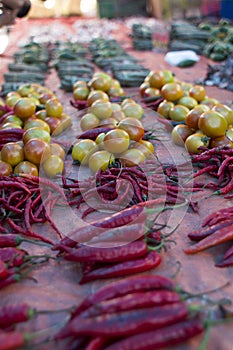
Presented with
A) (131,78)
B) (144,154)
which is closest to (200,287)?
(144,154)

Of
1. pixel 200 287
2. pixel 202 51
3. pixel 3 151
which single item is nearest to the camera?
pixel 200 287

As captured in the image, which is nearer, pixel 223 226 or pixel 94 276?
pixel 94 276

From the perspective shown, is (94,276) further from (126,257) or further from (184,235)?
(184,235)

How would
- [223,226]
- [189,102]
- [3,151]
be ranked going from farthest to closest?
[189,102] → [3,151] → [223,226]

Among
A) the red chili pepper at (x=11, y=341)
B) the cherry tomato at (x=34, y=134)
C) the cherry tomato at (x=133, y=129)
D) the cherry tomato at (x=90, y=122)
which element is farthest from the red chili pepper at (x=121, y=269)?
the cherry tomato at (x=90, y=122)

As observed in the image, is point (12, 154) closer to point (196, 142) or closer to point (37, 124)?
point (37, 124)

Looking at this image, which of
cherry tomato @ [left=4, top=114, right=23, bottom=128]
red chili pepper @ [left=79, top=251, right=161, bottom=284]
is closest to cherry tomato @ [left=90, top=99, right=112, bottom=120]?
cherry tomato @ [left=4, top=114, right=23, bottom=128]
